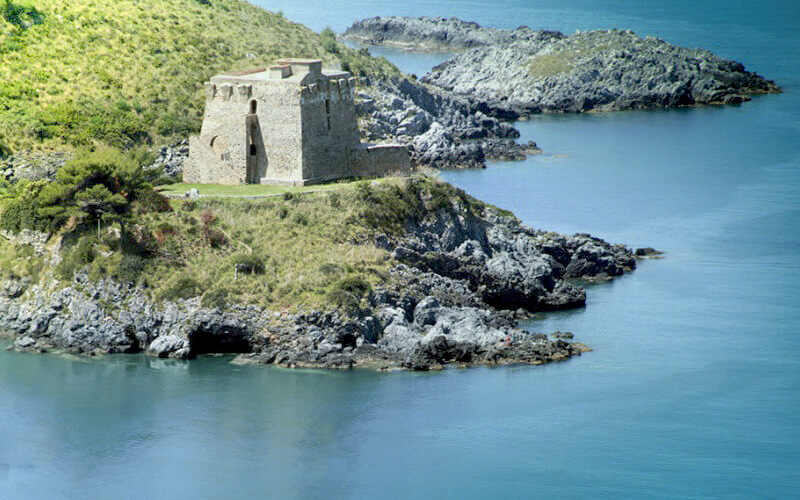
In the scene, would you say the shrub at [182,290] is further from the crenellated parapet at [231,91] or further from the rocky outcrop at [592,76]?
the rocky outcrop at [592,76]

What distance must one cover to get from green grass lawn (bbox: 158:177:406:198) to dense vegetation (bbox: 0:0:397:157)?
9.54 m

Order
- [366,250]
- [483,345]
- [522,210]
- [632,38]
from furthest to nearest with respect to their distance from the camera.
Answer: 1. [632,38]
2. [522,210]
3. [366,250]
4. [483,345]

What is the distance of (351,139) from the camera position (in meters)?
61.5

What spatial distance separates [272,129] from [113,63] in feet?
68.6

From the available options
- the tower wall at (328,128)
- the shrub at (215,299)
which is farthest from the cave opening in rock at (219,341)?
the tower wall at (328,128)

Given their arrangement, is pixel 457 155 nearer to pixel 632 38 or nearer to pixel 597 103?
pixel 597 103

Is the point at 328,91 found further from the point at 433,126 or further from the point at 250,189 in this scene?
the point at 433,126

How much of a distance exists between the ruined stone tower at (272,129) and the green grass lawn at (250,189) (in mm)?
515

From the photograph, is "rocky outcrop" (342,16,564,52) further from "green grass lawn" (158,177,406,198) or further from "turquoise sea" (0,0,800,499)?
"turquoise sea" (0,0,800,499)

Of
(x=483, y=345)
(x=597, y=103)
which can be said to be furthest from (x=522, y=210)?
(x=597, y=103)

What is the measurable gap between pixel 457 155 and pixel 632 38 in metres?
54.3

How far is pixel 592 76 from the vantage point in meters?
132

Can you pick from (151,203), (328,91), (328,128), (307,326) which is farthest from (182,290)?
(328,91)

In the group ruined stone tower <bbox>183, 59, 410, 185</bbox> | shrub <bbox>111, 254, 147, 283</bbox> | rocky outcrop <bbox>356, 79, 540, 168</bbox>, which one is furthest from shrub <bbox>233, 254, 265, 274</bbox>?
rocky outcrop <bbox>356, 79, 540, 168</bbox>
